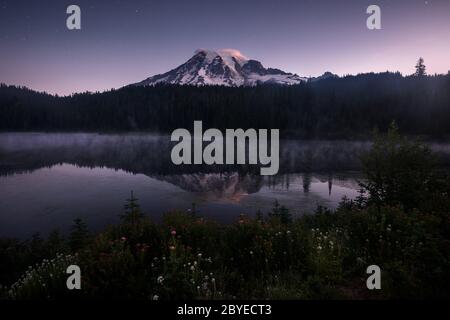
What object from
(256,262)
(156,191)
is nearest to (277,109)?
(156,191)

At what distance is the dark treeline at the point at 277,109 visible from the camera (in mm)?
94125

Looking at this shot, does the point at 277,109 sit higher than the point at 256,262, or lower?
higher

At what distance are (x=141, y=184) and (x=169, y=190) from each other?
535cm

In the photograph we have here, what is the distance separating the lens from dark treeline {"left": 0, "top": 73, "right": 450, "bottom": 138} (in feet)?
309

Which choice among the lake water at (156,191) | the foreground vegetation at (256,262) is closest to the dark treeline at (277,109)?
the lake water at (156,191)

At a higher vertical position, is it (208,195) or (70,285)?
(70,285)

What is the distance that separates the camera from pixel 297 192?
29.7 meters

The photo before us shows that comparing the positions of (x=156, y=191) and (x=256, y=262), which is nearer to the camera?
(x=256, y=262)

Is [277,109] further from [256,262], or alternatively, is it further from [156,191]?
[256,262]

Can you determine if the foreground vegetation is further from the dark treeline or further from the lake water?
the dark treeline

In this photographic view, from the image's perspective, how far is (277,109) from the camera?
→ 327 feet

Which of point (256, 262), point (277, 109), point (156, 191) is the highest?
point (277, 109)

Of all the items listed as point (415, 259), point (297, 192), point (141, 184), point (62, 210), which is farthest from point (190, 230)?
point (141, 184)
